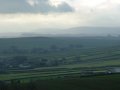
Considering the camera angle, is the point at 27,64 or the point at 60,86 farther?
the point at 27,64

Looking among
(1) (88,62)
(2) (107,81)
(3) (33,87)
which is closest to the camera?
(3) (33,87)

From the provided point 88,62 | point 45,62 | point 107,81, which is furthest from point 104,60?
point 107,81

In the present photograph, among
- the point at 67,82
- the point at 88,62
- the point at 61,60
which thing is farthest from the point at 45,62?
the point at 67,82

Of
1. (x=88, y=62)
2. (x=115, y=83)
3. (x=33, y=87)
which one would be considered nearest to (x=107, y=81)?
(x=115, y=83)

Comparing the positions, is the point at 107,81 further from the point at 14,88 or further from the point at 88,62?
the point at 88,62

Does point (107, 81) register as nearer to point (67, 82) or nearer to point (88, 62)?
point (67, 82)

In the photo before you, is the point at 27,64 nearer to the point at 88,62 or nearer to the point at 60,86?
the point at 88,62

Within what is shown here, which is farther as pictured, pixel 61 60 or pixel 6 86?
pixel 61 60

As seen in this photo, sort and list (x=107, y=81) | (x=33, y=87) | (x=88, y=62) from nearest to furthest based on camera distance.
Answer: (x=33, y=87) < (x=107, y=81) < (x=88, y=62)
